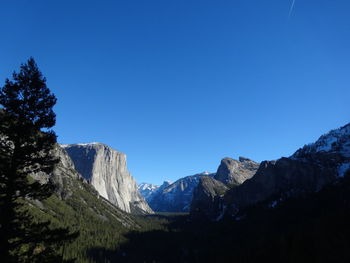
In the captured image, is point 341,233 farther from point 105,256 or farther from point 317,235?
point 105,256

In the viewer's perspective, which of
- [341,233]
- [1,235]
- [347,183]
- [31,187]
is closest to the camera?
[1,235]

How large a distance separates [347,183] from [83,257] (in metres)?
191

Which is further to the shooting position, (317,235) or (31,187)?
(317,235)

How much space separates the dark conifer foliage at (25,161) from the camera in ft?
52.5

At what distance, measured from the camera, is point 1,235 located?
1561 centimetres

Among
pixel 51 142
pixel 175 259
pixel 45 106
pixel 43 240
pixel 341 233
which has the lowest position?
pixel 175 259

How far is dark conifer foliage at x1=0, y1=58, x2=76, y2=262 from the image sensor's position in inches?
631

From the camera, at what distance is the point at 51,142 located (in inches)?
730

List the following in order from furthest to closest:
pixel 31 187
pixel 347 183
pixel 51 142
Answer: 1. pixel 347 183
2. pixel 51 142
3. pixel 31 187

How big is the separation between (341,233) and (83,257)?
12812 centimetres

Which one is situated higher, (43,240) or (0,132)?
(0,132)

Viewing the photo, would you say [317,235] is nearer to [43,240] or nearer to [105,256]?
[43,240]

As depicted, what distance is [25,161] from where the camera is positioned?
17.6 m

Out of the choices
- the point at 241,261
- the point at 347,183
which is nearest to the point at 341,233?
the point at 241,261
